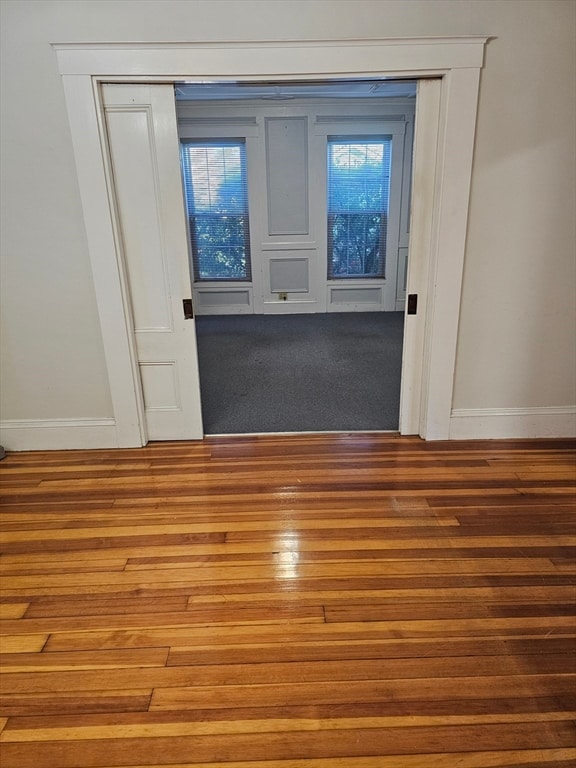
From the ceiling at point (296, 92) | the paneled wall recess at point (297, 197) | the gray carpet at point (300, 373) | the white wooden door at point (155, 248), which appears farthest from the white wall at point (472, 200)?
the paneled wall recess at point (297, 197)

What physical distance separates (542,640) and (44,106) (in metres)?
3.32

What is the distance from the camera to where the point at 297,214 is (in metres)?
6.62

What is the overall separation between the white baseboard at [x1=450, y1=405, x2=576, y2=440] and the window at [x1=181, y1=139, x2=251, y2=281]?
15.2ft

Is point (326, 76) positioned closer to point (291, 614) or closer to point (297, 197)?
point (291, 614)

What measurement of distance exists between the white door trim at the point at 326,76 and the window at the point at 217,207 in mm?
4275

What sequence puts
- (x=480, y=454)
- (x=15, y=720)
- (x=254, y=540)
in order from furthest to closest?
(x=480, y=454), (x=254, y=540), (x=15, y=720)

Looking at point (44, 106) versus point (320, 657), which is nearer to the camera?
point (320, 657)

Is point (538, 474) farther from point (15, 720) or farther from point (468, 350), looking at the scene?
point (15, 720)

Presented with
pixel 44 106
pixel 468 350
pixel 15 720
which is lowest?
pixel 15 720

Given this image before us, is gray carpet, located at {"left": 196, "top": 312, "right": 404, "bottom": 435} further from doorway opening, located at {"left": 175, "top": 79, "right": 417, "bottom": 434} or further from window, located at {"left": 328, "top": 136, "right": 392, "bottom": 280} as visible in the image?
window, located at {"left": 328, "top": 136, "right": 392, "bottom": 280}

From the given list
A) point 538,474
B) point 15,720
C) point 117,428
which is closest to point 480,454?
point 538,474

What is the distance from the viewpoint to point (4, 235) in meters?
2.65

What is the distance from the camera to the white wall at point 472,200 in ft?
7.77

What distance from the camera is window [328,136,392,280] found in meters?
6.48
